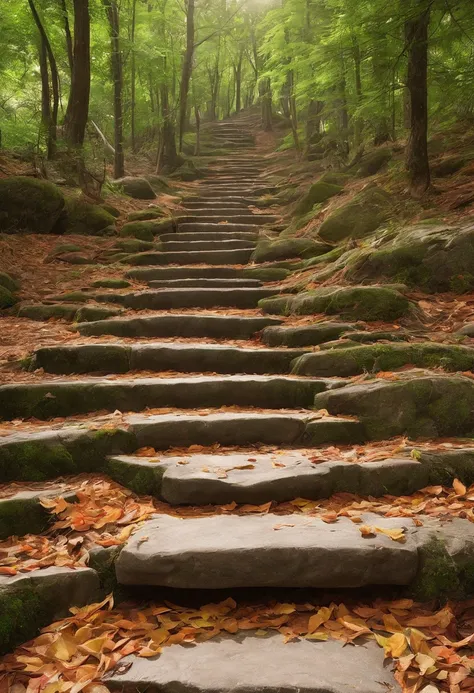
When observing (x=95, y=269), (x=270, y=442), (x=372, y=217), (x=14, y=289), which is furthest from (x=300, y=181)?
(x=270, y=442)

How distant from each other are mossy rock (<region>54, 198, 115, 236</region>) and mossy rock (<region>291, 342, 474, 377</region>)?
6156 mm

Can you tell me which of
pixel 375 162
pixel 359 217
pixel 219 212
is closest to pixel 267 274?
pixel 359 217

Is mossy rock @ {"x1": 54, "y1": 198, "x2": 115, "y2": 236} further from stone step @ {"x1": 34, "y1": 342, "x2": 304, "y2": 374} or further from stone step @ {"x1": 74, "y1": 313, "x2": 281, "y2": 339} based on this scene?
stone step @ {"x1": 34, "y1": 342, "x2": 304, "y2": 374}

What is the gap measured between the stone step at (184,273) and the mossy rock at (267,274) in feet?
0.52

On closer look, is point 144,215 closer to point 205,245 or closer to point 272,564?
point 205,245

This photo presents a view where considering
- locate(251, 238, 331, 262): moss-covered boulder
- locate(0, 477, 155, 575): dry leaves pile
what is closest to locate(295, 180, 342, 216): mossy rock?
locate(251, 238, 331, 262): moss-covered boulder

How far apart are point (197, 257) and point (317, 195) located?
3.22 meters

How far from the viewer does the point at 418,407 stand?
11.3 ft

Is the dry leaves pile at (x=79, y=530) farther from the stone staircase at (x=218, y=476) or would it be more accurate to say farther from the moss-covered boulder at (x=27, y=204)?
the moss-covered boulder at (x=27, y=204)

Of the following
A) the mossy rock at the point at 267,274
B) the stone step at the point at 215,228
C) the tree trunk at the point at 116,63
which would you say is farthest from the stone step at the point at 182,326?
the tree trunk at the point at 116,63

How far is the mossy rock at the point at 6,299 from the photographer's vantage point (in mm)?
6176

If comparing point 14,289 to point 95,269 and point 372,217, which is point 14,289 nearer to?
Result: point 95,269

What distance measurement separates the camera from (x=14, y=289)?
6.55 metres

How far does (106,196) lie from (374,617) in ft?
33.1
